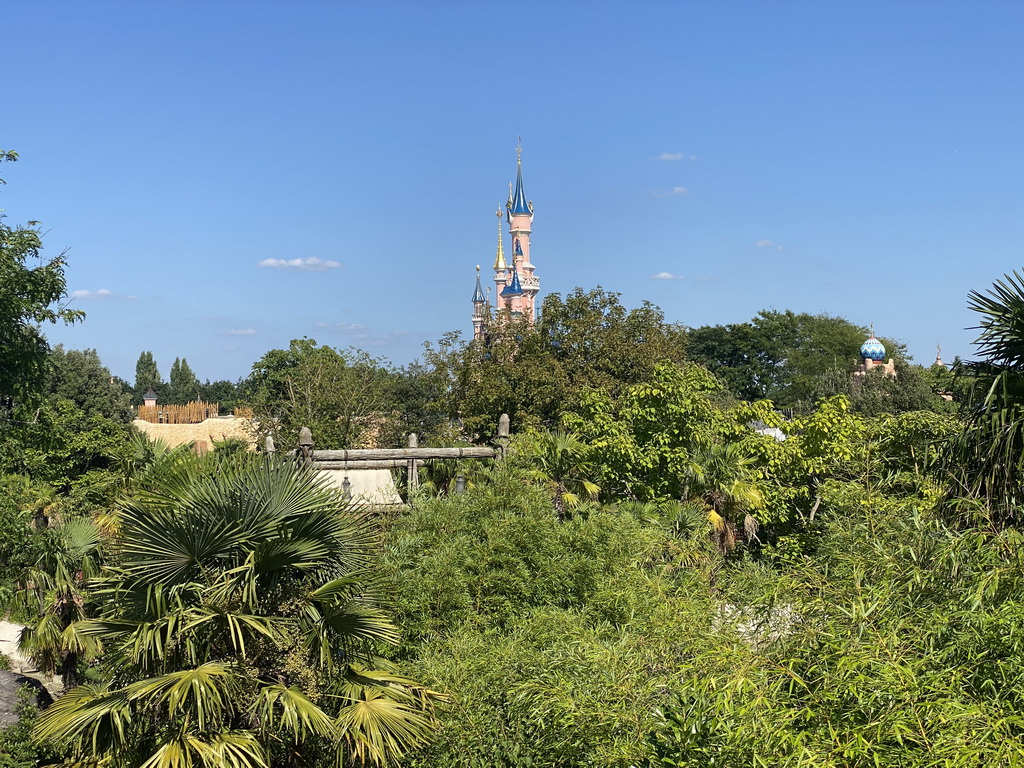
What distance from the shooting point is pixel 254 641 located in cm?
755

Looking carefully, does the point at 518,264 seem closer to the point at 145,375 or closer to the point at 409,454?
the point at 145,375

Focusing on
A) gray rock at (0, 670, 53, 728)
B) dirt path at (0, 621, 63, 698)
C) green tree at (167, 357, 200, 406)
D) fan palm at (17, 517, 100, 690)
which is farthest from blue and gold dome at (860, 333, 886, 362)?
green tree at (167, 357, 200, 406)

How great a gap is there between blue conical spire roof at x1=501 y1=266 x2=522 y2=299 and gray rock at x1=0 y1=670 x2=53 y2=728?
7291 cm

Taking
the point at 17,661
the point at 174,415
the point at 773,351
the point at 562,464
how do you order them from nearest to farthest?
the point at 562,464
the point at 17,661
the point at 174,415
the point at 773,351

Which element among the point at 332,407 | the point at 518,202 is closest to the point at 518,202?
the point at 518,202

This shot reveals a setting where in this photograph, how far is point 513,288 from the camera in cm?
Answer: 8606

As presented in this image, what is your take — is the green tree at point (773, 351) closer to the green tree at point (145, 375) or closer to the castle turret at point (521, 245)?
the castle turret at point (521, 245)

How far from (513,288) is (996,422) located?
255ft

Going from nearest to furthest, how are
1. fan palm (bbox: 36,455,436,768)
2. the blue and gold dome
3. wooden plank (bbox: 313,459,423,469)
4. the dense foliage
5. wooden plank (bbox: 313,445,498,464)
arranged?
the dense foliage < fan palm (bbox: 36,455,436,768) < wooden plank (bbox: 313,445,498,464) < wooden plank (bbox: 313,459,423,469) < the blue and gold dome

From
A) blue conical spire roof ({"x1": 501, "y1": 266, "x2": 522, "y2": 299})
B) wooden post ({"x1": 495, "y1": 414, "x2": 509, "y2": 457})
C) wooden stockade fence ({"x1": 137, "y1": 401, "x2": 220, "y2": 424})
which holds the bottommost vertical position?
wooden post ({"x1": 495, "y1": 414, "x2": 509, "y2": 457})

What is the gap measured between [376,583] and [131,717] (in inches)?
93.2

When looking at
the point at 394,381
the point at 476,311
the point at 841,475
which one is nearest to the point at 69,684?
the point at 841,475

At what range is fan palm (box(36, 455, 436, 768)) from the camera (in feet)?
23.2

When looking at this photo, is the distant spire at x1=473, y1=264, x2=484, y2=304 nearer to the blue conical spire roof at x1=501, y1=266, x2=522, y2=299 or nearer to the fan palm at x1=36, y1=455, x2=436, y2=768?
the blue conical spire roof at x1=501, y1=266, x2=522, y2=299
